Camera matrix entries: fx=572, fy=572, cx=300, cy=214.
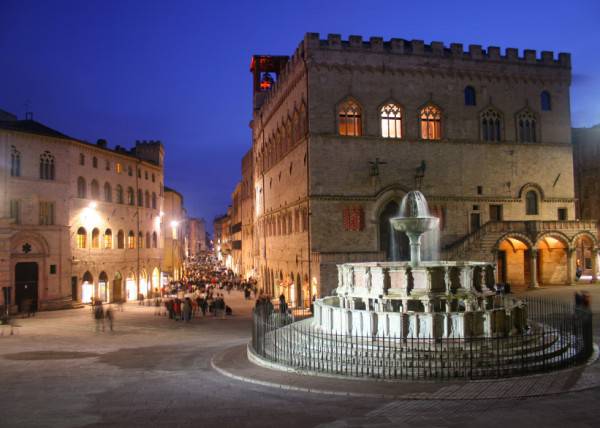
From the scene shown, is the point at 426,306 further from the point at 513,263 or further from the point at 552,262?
the point at 552,262

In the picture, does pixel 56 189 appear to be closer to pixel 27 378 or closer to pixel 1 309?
pixel 1 309

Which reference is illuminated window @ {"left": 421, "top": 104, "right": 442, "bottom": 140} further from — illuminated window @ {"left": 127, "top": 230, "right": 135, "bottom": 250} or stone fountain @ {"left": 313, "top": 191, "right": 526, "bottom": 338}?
illuminated window @ {"left": 127, "top": 230, "right": 135, "bottom": 250}

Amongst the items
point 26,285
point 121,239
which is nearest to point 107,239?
point 121,239

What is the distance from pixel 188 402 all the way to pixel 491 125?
32.9 metres

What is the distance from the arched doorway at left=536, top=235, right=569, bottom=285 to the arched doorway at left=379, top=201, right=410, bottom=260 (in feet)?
31.1

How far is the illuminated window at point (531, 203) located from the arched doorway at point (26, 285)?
3398 centimetres

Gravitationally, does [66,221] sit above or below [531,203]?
below

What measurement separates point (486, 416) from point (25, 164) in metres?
36.3

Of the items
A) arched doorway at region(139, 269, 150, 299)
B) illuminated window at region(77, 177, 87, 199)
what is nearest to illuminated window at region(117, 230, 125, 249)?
arched doorway at region(139, 269, 150, 299)

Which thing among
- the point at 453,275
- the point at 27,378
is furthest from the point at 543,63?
the point at 27,378

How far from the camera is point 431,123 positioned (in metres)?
37.9

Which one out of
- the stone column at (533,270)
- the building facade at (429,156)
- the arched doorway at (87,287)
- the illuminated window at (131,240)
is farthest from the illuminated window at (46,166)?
the stone column at (533,270)

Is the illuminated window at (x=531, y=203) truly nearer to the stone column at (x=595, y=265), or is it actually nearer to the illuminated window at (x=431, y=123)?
the stone column at (x=595, y=265)

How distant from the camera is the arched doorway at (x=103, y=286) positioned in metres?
44.3
